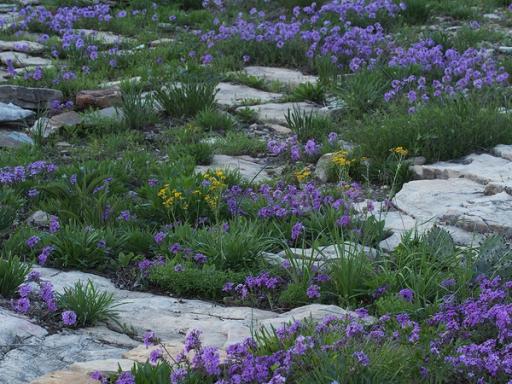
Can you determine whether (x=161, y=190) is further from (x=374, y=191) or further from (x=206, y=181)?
(x=374, y=191)

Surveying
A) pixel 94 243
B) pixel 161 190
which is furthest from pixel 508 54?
pixel 94 243

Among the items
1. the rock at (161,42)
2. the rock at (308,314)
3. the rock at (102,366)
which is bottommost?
the rock at (161,42)

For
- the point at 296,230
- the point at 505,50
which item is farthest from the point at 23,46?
the point at 296,230

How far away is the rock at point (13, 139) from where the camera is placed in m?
8.17

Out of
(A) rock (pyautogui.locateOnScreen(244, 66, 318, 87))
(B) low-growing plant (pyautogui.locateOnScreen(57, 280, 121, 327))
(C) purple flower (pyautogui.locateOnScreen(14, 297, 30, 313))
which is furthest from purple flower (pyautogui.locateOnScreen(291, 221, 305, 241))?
→ (A) rock (pyautogui.locateOnScreen(244, 66, 318, 87))

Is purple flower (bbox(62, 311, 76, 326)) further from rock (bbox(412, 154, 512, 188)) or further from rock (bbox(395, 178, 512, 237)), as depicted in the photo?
rock (bbox(412, 154, 512, 188))

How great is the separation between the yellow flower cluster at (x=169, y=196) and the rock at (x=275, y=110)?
255 cm

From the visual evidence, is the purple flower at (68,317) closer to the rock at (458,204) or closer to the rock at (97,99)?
the rock at (458,204)

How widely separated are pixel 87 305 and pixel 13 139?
381 cm

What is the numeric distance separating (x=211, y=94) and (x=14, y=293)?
445 centimetres

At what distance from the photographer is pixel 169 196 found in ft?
21.6

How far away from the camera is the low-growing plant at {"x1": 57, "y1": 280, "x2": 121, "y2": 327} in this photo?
4.84 meters

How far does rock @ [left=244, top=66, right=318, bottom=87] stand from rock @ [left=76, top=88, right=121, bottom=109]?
1.86 meters

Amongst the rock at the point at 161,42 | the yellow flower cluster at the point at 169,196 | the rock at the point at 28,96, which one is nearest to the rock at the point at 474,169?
the yellow flower cluster at the point at 169,196
